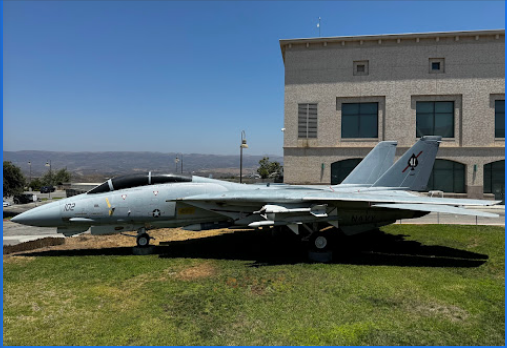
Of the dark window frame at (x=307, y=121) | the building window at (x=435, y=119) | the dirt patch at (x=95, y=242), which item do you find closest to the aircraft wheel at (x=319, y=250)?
the dirt patch at (x=95, y=242)

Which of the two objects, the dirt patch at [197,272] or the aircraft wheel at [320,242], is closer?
the dirt patch at [197,272]

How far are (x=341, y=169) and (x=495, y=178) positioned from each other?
1468 cm

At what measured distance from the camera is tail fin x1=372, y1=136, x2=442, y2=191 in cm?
1384

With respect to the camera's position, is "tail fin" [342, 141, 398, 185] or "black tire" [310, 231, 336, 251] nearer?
"black tire" [310, 231, 336, 251]

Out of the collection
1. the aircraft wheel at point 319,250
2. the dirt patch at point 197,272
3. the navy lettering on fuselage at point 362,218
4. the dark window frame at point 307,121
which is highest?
the dark window frame at point 307,121

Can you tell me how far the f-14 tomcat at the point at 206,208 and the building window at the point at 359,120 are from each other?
19.8 metres

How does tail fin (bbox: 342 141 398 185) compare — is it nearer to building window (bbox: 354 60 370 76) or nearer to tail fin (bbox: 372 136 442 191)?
tail fin (bbox: 372 136 442 191)

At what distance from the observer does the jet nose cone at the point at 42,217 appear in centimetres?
1031

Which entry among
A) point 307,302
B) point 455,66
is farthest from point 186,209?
point 455,66

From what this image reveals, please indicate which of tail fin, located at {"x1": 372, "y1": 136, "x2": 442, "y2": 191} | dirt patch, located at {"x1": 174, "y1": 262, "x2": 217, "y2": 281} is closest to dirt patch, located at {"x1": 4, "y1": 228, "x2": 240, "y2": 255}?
dirt patch, located at {"x1": 174, "y1": 262, "x2": 217, "y2": 281}

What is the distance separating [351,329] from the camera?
18.5 ft

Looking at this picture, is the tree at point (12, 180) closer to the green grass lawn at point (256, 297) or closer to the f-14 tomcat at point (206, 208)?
the green grass lawn at point (256, 297)

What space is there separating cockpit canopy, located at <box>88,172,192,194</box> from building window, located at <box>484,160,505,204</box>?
3050 cm

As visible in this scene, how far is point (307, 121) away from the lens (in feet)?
98.8
